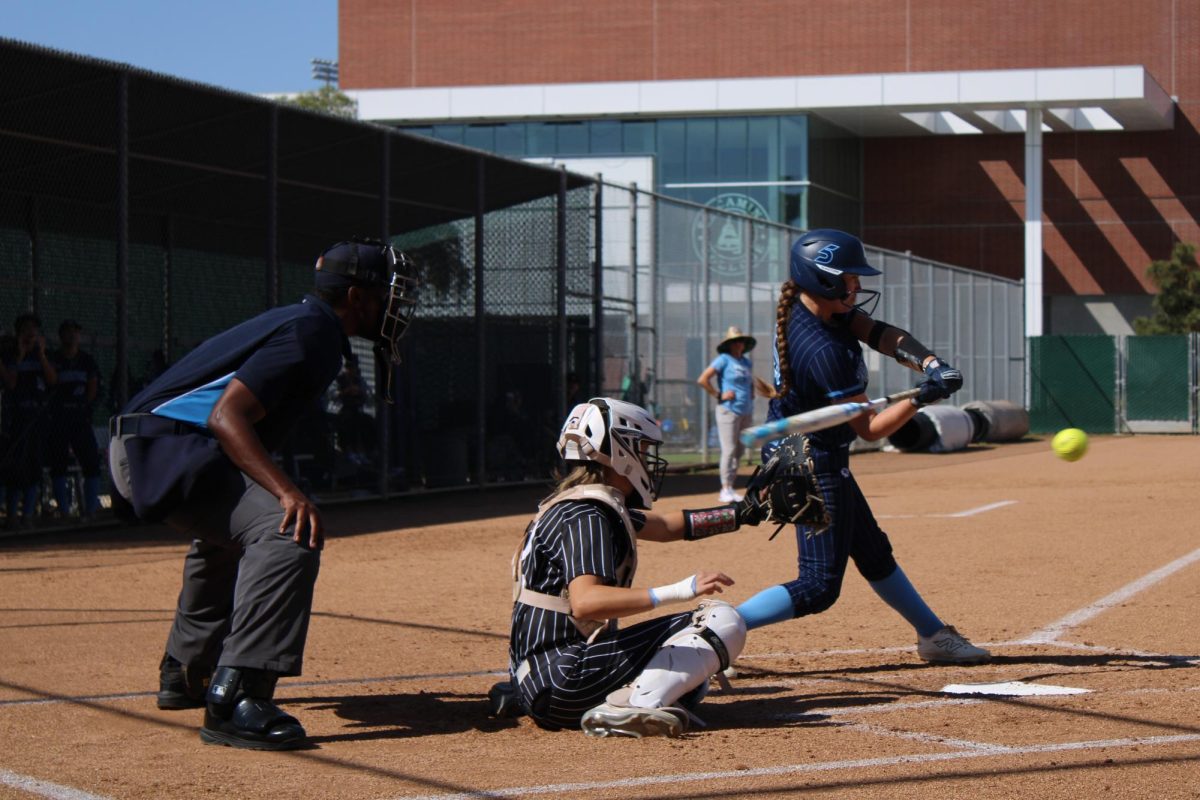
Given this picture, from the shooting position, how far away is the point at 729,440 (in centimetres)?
1633

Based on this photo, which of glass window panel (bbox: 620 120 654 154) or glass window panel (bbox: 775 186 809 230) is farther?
glass window panel (bbox: 620 120 654 154)

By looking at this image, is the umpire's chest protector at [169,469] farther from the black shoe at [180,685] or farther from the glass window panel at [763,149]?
the glass window panel at [763,149]

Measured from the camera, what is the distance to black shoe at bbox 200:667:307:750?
5.20 metres

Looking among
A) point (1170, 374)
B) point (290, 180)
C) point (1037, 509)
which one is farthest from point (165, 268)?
point (1170, 374)

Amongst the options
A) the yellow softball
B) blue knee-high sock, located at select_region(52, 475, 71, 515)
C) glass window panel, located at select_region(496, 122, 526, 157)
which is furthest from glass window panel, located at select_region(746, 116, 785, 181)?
the yellow softball

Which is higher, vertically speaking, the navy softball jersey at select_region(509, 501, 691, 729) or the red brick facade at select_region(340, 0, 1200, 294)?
the red brick facade at select_region(340, 0, 1200, 294)

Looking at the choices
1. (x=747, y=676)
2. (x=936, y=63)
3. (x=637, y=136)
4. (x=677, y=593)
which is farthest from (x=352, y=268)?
(x=936, y=63)

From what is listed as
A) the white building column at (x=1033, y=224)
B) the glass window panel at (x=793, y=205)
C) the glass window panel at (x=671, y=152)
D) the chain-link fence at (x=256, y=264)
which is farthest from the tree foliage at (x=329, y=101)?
the chain-link fence at (x=256, y=264)

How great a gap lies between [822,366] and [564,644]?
1745 millimetres

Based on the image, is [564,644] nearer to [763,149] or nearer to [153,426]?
[153,426]

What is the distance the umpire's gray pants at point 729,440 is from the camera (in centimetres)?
1623

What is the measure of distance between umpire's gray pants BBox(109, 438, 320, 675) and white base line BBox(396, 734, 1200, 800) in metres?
0.98

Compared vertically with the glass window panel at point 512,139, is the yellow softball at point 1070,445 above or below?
below

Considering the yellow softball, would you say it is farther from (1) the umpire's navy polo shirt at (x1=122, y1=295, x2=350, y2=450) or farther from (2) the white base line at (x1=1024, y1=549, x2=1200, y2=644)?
(1) the umpire's navy polo shirt at (x1=122, y1=295, x2=350, y2=450)
